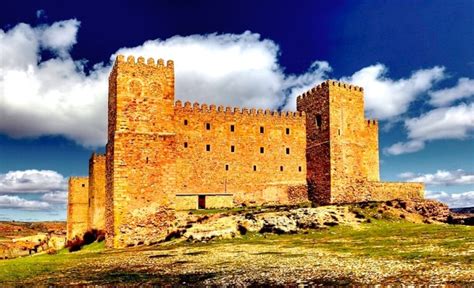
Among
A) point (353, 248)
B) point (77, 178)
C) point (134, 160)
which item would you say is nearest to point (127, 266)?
point (353, 248)

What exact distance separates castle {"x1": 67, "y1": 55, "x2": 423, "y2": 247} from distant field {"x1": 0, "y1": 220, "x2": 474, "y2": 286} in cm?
1023

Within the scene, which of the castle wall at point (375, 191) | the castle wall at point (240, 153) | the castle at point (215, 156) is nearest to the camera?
the castle at point (215, 156)

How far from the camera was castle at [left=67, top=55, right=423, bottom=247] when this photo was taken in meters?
37.9

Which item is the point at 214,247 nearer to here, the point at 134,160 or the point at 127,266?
the point at 127,266

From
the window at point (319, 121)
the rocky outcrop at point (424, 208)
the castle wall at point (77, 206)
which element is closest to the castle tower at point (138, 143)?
the window at point (319, 121)

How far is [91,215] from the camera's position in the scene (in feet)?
173

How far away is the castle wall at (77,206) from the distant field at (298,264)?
30.9 metres

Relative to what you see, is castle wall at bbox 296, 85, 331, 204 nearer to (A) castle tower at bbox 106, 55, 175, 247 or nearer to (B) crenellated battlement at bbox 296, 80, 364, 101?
(B) crenellated battlement at bbox 296, 80, 364, 101

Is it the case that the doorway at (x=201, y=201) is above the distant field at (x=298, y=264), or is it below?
above

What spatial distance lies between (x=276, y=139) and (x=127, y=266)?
28.5 meters

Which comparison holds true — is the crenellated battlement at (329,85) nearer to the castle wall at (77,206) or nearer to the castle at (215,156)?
the castle at (215,156)

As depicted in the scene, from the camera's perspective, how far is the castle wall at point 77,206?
184ft

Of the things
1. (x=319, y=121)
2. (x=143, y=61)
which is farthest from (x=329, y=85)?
(x=143, y=61)

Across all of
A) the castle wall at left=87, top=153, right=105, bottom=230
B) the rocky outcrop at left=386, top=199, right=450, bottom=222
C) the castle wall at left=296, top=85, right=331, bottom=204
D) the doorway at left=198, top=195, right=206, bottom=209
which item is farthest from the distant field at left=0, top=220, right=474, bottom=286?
the castle wall at left=87, top=153, right=105, bottom=230
